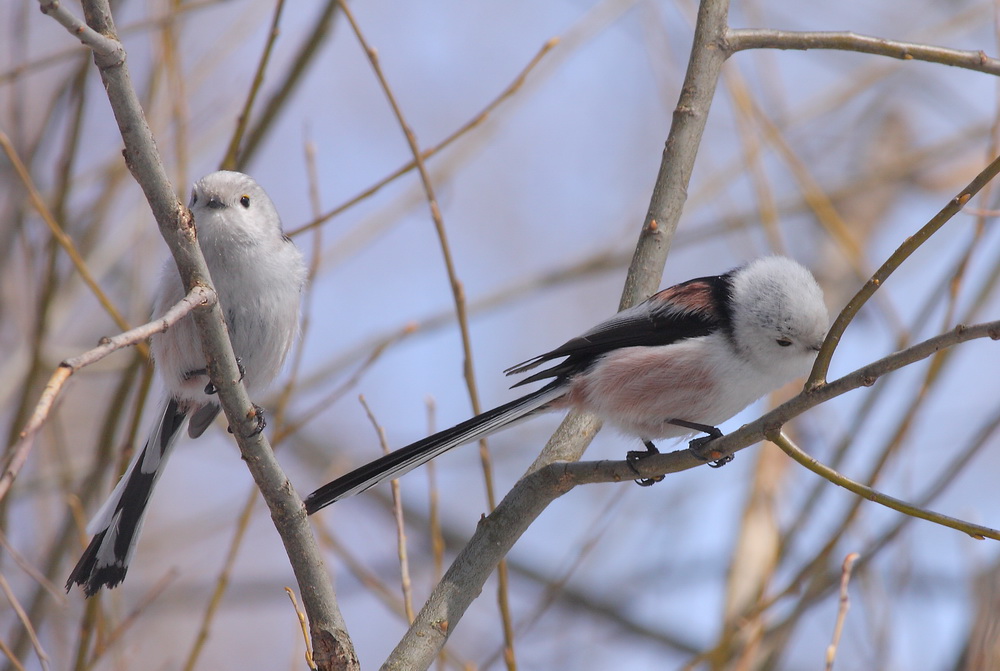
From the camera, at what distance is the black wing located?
249 cm

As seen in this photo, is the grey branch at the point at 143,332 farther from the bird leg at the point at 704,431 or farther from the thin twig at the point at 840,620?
the thin twig at the point at 840,620

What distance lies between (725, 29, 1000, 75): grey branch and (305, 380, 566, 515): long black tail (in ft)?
3.52

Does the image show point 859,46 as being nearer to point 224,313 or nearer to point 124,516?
point 224,313

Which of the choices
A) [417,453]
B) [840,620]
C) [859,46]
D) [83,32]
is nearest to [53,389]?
[83,32]

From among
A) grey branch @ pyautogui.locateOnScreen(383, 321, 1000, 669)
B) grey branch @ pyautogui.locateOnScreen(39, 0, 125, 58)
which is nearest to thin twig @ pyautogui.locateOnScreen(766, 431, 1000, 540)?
grey branch @ pyautogui.locateOnScreen(383, 321, 1000, 669)

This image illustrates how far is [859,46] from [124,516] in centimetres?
213

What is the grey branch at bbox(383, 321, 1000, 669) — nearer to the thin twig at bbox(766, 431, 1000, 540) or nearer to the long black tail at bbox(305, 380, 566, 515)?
the thin twig at bbox(766, 431, 1000, 540)

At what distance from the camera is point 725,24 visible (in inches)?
93.8

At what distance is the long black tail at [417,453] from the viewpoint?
1.94 metres

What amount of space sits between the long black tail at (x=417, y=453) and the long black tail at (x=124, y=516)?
0.59 metres

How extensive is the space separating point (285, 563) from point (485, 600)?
1.98 metres

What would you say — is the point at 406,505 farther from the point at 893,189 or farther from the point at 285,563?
the point at 893,189

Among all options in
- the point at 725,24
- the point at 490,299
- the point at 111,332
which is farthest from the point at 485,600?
the point at 725,24

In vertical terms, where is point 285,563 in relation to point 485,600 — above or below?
above
